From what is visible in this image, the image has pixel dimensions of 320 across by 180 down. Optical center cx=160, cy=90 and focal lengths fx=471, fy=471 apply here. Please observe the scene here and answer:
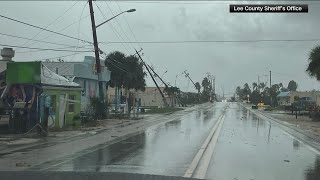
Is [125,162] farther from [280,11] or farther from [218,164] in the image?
[280,11]

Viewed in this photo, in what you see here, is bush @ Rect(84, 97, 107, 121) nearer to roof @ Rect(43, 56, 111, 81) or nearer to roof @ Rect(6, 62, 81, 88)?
roof @ Rect(43, 56, 111, 81)

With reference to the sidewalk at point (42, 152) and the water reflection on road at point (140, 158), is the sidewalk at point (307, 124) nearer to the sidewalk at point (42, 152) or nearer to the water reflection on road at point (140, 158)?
the water reflection on road at point (140, 158)

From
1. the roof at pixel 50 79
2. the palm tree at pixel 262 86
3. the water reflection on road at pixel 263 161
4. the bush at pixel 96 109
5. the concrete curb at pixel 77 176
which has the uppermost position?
the palm tree at pixel 262 86

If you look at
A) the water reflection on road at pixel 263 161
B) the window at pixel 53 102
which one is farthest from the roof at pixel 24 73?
the water reflection on road at pixel 263 161

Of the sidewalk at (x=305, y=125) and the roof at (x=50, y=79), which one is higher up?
the roof at (x=50, y=79)

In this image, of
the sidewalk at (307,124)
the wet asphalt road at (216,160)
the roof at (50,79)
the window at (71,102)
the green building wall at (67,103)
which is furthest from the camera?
the window at (71,102)

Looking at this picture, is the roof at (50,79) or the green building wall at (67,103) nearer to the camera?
the roof at (50,79)

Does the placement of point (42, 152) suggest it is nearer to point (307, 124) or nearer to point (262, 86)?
point (307, 124)

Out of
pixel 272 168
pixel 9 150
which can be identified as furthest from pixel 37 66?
pixel 272 168

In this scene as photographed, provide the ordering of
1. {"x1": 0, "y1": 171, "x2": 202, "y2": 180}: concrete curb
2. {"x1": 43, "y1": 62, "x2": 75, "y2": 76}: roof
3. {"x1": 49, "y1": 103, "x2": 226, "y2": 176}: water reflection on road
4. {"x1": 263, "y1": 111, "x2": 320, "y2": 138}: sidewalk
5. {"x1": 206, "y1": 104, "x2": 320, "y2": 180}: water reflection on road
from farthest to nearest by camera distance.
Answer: {"x1": 43, "y1": 62, "x2": 75, "y2": 76}: roof < {"x1": 263, "y1": 111, "x2": 320, "y2": 138}: sidewalk < {"x1": 49, "y1": 103, "x2": 226, "y2": 176}: water reflection on road < {"x1": 206, "y1": 104, "x2": 320, "y2": 180}: water reflection on road < {"x1": 0, "y1": 171, "x2": 202, "y2": 180}: concrete curb

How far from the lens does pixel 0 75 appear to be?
2553cm

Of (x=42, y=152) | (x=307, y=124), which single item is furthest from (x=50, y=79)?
(x=307, y=124)

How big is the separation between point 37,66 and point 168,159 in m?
13.3

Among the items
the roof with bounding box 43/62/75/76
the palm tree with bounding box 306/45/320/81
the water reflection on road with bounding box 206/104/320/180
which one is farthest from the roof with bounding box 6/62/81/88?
the palm tree with bounding box 306/45/320/81
